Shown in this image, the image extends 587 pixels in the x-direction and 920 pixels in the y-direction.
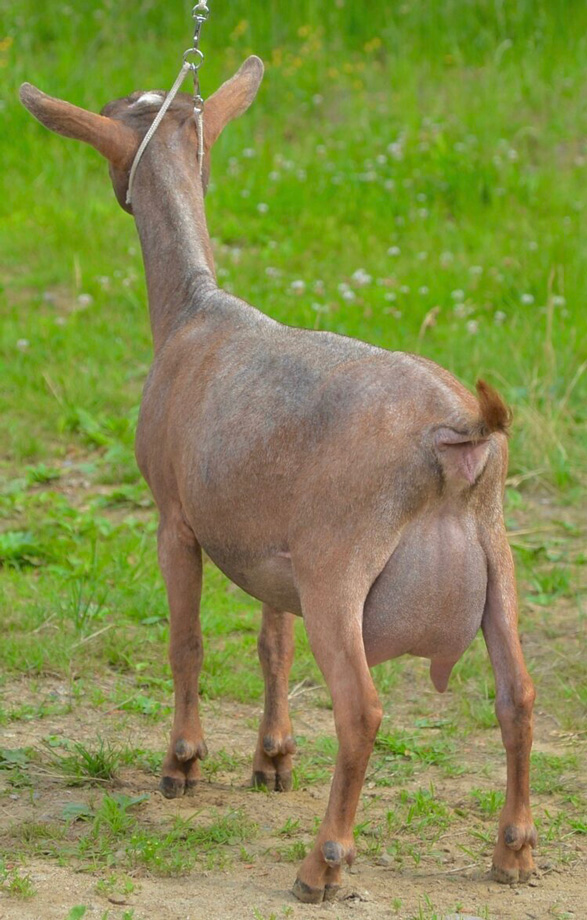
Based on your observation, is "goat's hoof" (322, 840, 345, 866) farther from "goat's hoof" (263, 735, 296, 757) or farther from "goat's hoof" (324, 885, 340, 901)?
"goat's hoof" (263, 735, 296, 757)

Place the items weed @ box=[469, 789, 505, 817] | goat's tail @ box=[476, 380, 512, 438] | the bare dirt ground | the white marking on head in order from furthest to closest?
the white marking on head < weed @ box=[469, 789, 505, 817] < the bare dirt ground < goat's tail @ box=[476, 380, 512, 438]

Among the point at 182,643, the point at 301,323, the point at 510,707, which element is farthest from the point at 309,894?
the point at 301,323

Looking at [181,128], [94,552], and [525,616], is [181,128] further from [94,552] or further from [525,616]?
[525,616]

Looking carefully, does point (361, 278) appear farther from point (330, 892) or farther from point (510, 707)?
point (330, 892)

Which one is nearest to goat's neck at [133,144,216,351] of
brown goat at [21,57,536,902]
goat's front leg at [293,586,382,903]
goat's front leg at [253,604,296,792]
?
brown goat at [21,57,536,902]

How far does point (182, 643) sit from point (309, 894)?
1074 millimetres

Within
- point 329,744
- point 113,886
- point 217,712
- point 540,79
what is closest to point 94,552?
point 217,712

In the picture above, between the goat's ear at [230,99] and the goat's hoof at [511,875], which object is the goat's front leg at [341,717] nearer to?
the goat's hoof at [511,875]

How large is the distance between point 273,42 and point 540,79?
93.0 inches

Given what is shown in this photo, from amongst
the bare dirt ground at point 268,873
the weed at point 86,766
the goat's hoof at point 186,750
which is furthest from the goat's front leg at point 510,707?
the weed at point 86,766

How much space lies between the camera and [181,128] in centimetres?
503

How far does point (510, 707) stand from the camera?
144 inches

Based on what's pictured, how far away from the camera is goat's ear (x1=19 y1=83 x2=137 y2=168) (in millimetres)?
4895

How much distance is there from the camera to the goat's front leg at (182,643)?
4375mm
